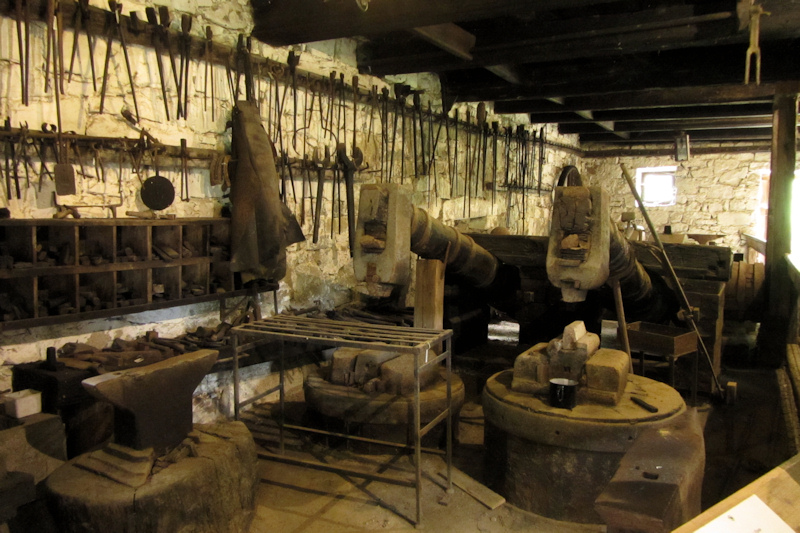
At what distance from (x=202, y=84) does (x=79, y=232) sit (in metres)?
1.39

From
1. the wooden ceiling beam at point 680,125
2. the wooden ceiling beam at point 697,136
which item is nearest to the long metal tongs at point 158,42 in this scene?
the wooden ceiling beam at point 680,125

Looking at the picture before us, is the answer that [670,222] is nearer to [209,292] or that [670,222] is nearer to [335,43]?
[335,43]

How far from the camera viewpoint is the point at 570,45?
16.0 ft

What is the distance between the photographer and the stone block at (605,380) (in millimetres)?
Result: 3242

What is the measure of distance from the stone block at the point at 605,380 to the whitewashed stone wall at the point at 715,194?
8.21 metres

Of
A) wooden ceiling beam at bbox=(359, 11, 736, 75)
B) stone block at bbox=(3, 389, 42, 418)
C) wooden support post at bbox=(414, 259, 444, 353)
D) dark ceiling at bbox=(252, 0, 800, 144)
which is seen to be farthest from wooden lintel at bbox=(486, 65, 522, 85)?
stone block at bbox=(3, 389, 42, 418)

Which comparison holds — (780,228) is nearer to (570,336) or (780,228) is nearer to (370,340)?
(570,336)

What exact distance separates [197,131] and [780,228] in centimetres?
568

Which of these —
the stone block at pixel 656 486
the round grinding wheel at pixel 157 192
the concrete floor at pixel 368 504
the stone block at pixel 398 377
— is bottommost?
the concrete floor at pixel 368 504

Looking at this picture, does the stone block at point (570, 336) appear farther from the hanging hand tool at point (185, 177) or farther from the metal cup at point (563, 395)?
the hanging hand tool at point (185, 177)

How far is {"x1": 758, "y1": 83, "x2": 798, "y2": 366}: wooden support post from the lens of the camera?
5.82 meters

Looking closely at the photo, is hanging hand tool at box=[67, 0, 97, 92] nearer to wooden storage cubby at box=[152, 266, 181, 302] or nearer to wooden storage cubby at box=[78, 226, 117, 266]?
wooden storage cubby at box=[78, 226, 117, 266]

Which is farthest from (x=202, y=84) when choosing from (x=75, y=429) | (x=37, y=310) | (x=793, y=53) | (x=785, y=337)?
(x=785, y=337)

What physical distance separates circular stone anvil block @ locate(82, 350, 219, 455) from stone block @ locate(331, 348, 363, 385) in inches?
43.1
